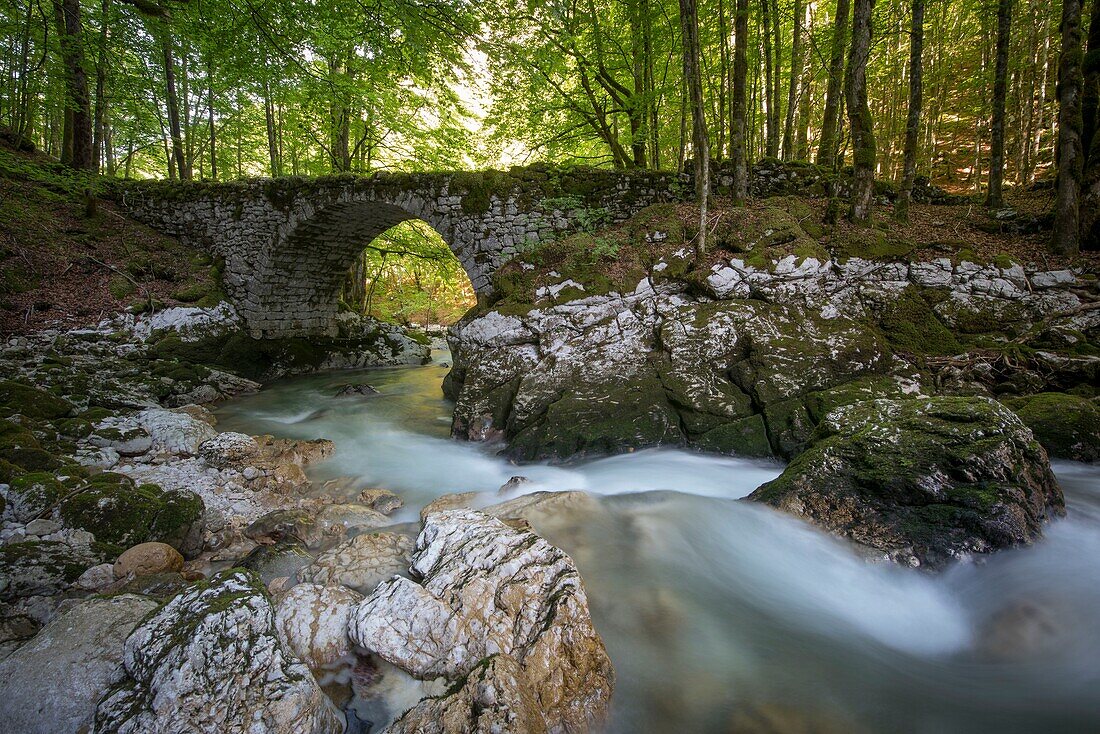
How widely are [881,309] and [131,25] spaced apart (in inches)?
596

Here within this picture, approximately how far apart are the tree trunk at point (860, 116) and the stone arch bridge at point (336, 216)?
2.73 m

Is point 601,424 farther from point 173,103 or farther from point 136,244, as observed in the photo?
point 173,103

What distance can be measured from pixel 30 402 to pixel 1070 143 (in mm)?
13916

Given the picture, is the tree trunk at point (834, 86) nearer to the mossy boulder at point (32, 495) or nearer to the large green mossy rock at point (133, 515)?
the large green mossy rock at point (133, 515)

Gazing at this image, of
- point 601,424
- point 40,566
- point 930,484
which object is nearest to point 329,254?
point 601,424

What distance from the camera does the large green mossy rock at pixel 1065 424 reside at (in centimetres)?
427

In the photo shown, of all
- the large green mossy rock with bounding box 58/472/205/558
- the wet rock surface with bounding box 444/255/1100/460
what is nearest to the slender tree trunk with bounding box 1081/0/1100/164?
the wet rock surface with bounding box 444/255/1100/460

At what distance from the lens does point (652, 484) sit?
4723mm

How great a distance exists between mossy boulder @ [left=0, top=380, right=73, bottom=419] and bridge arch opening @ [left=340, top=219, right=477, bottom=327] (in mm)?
6460

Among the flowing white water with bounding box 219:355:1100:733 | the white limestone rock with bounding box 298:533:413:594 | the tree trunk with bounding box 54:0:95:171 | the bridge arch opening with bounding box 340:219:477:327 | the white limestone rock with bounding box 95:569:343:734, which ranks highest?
the tree trunk with bounding box 54:0:95:171

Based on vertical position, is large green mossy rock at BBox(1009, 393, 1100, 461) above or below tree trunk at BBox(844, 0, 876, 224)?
below

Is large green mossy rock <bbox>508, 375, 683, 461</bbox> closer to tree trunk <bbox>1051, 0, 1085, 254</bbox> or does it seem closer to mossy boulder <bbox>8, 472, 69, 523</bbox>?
mossy boulder <bbox>8, 472, 69, 523</bbox>

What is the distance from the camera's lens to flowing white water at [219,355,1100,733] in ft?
7.40

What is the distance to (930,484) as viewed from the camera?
3191 mm
